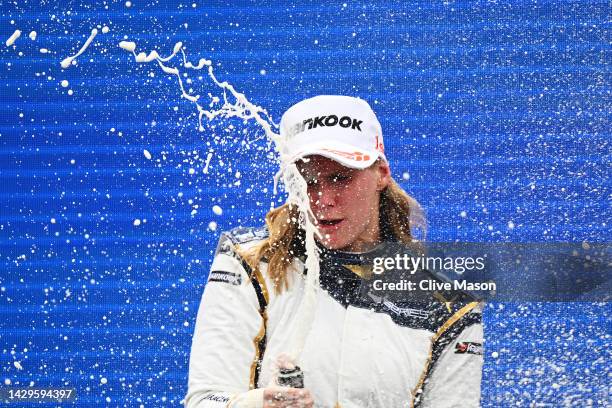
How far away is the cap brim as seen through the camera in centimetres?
173

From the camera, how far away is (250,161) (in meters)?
2.46

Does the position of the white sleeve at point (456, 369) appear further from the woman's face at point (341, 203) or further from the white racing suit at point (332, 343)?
the woman's face at point (341, 203)

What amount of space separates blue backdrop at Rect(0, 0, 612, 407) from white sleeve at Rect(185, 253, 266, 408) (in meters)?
Answer: 0.77

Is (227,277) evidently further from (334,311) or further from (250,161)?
(250,161)

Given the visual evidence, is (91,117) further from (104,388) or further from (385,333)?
(385,333)

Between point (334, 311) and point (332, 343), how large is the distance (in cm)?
7

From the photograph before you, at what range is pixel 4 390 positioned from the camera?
250 cm

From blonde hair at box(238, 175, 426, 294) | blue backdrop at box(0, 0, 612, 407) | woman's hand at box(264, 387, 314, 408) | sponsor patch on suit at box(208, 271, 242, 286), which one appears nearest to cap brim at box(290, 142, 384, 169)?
blonde hair at box(238, 175, 426, 294)

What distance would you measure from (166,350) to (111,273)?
26cm

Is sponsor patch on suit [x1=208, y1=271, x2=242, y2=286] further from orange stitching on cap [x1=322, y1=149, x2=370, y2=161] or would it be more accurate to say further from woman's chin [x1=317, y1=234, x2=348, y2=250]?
orange stitching on cap [x1=322, y1=149, x2=370, y2=161]

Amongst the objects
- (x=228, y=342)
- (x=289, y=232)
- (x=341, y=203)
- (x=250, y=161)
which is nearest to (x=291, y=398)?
(x=228, y=342)

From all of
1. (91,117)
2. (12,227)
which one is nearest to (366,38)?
(91,117)

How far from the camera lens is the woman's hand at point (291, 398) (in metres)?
1.53

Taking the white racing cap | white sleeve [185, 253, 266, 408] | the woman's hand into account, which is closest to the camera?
the woman's hand
